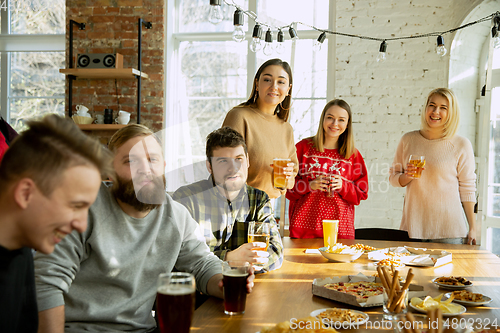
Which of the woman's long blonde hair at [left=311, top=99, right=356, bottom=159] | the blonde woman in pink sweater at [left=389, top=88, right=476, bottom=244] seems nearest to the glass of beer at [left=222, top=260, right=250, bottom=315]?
the woman's long blonde hair at [left=311, top=99, right=356, bottom=159]

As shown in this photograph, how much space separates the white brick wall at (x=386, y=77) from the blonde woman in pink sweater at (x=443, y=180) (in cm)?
127

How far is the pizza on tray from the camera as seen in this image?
1.23m

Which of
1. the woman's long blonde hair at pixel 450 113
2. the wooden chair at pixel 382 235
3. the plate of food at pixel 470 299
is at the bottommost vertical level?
the wooden chair at pixel 382 235

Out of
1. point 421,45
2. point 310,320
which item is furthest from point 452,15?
point 310,320

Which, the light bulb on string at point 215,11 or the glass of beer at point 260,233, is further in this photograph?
the light bulb on string at point 215,11

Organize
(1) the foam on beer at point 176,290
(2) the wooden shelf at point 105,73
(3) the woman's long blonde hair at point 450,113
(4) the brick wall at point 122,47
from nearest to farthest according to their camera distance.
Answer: (1) the foam on beer at point 176,290 < (3) the woman's long blonde hair at point 450,113 < (2) the wooden shelf at point 105,73 < (4) the brick wall at point 122,47

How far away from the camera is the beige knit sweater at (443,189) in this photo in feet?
8.87

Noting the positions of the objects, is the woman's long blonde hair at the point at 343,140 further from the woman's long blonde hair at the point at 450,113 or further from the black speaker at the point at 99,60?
the black speaker at the point at 99,60

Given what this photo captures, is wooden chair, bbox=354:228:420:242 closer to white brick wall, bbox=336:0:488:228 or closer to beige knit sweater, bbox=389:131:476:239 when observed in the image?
beige knit sweater, bbox=389:131:476:239

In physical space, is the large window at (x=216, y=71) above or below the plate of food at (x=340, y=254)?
above

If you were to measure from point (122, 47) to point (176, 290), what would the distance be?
3976 mm

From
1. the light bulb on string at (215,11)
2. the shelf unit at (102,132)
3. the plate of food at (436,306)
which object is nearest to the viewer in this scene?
the plate of food at (436,306)

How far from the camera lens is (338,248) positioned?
6.13 feet

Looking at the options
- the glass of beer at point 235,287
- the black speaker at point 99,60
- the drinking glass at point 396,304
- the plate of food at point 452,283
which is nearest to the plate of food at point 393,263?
the plate of food at point 452,283
